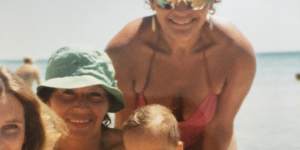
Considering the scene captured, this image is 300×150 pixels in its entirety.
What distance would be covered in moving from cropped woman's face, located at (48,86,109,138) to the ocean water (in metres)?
1.50

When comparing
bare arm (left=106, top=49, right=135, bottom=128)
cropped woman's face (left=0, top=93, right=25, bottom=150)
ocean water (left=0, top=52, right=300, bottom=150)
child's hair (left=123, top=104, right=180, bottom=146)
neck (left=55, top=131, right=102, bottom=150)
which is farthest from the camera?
ocean water (left=0, top=52, right=300, bottom=150)

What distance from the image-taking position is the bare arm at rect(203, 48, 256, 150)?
6.39 feet

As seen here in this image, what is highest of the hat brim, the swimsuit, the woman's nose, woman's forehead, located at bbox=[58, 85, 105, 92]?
the woman's nose

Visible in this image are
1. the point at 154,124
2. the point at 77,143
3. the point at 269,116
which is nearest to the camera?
the point at 154,124

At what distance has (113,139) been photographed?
1.74m

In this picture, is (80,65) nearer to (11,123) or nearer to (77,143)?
(77,143)

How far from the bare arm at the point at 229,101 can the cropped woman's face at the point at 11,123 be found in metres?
0.88

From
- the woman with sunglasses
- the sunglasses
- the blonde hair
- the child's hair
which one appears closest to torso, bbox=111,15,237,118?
the woman with sunglasses

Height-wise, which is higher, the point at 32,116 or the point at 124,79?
the point at 32,116

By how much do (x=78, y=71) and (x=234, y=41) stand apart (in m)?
0.57

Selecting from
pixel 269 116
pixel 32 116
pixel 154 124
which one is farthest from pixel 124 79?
pixel 269 116

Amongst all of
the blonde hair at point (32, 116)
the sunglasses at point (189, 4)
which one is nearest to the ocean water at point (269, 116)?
the sunglasses at point (189, 4)

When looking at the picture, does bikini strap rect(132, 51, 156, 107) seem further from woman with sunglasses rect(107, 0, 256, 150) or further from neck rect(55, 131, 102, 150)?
neck rect(55, 131, 102, 150)

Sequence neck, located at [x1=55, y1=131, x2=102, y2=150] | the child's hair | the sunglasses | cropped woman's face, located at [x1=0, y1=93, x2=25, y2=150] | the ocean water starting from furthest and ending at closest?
the ocean water → the sunglasses → neck, located at [x1=55, y1=131, x2=102, y2=150] → the child's hair → cropped woman's face, located at [x1=0, y1=93, x2=25, y2=150]
